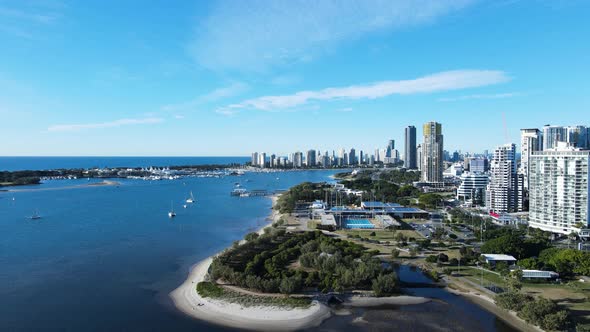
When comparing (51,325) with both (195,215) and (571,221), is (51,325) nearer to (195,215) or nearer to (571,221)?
(195,215)

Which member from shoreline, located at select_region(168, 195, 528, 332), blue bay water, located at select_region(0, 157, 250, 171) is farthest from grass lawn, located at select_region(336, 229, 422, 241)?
blue bay water, located at select_region(0, 157, 250, 171)

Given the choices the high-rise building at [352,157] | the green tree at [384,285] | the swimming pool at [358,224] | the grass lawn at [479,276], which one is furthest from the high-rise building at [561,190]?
the high-rise building at [352,157]

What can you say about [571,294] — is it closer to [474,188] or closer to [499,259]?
[499,259]

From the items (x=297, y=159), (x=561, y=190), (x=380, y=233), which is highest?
(x=297, y=159)

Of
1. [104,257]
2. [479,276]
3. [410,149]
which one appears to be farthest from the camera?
[410,149]

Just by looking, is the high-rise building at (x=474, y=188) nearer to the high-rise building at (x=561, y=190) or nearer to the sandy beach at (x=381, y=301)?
the high-rise building at (x=561, y=190)

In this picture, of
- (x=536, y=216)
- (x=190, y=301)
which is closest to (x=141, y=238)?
(x=190, y=301)

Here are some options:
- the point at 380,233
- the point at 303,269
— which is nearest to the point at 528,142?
the point at 380,233

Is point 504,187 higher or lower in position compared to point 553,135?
lower
